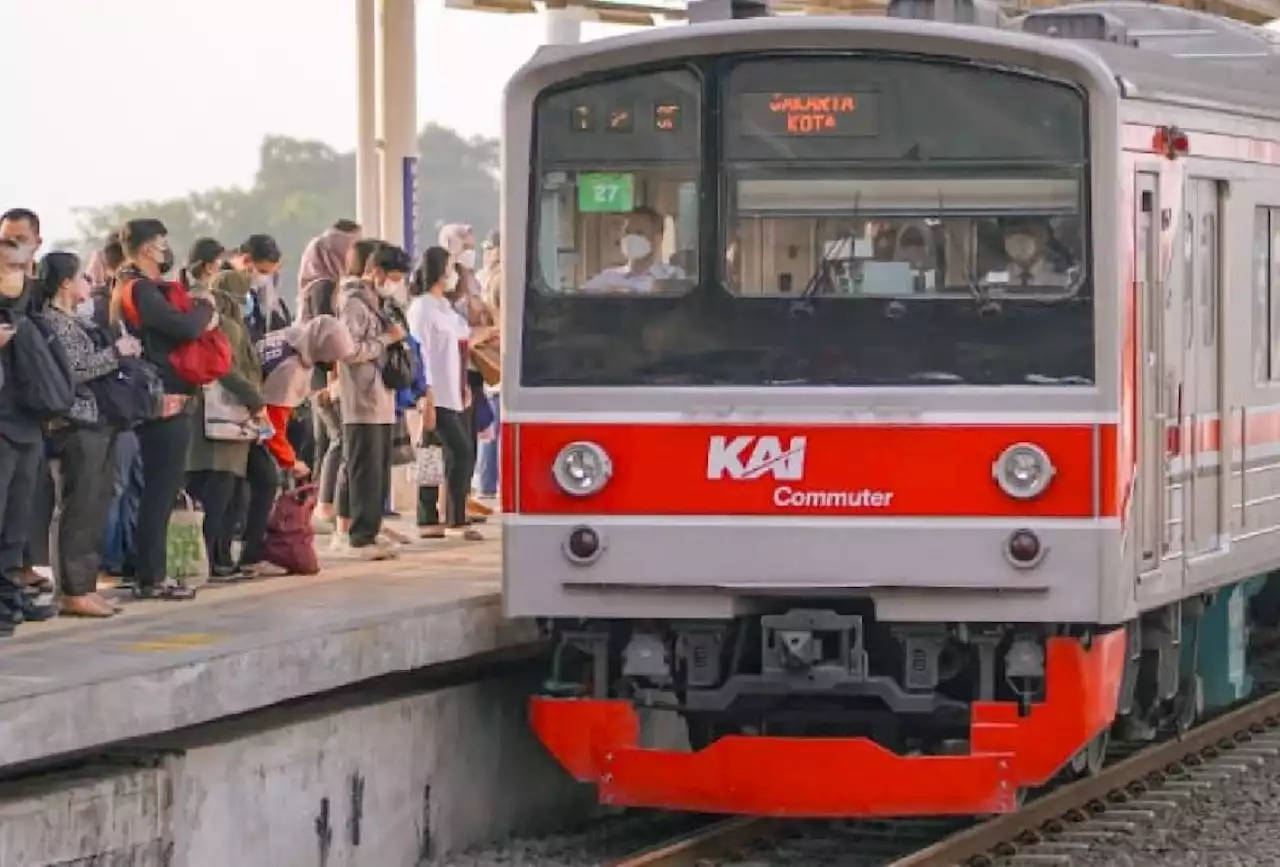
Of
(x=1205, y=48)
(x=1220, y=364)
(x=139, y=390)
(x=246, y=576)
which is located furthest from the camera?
(x=1205, y=48)

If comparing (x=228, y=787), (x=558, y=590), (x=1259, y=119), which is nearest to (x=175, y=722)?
(x=228, y=787)

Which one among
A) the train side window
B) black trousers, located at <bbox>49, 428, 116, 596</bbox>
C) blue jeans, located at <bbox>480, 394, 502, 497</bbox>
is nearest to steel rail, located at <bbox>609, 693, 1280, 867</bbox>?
the train side window

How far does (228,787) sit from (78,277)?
2.50 meters

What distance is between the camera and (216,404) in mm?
12727

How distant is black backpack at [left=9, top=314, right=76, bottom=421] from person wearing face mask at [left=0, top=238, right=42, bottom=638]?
29 mm

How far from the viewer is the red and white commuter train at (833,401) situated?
10570mm

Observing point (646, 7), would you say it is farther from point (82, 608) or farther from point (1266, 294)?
point (82, 608)

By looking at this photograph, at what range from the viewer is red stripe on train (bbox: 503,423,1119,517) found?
10523mm

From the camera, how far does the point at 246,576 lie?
13.2 metres

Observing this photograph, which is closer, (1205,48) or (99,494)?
(99,494)

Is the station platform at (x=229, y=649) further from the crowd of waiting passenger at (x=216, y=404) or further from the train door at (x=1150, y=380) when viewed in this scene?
the train door at (x=1150, y=380)

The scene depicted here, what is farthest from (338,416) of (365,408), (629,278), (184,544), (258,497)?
(629,278)

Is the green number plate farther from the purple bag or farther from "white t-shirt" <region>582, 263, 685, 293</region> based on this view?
the purple bag

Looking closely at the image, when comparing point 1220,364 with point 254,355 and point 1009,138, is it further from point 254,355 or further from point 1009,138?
point 254,355
